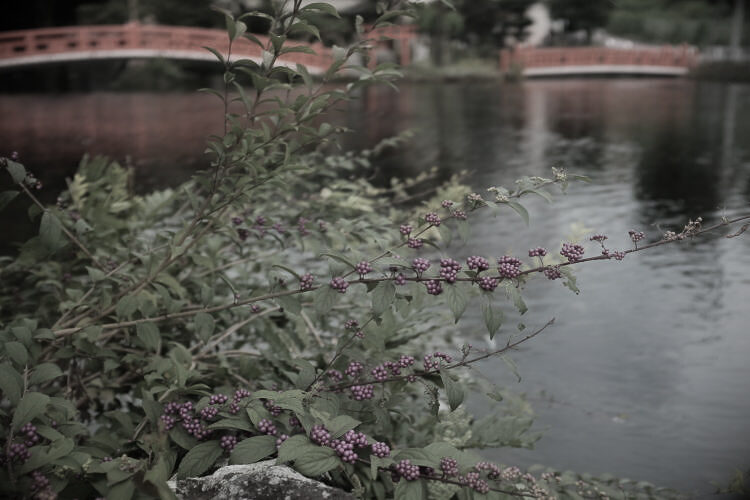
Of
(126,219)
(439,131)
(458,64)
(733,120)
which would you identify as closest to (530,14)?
(458,64)

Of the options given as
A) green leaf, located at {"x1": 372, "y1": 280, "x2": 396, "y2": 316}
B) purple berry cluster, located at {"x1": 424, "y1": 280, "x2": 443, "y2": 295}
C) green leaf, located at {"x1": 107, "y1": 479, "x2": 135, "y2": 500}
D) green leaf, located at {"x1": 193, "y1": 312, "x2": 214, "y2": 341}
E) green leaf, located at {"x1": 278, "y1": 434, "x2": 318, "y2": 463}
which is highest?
purple berry cluster, located at {"x1": 424, "y1": 280, "x2": 443, "y2": 295}

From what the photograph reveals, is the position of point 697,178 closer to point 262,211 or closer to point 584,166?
point 584,166

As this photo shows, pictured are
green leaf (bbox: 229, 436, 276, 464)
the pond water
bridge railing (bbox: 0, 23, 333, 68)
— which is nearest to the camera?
green leaf (bbox: 229, 436, 276, 464)

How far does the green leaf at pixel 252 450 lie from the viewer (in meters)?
1.08

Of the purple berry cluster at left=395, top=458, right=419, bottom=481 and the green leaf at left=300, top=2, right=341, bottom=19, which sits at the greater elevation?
the green leaf at left=300, top=2, right=341, bottom=19

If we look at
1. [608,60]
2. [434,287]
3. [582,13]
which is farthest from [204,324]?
[582,13]

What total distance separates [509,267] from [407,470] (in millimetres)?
308

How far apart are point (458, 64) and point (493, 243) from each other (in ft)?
40.1

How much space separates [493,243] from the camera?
4.04m

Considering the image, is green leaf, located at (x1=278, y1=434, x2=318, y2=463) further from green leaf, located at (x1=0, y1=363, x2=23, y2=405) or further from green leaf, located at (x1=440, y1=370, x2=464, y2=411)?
green leaf, located at (x1=0, y1=363, x2=23, y2=405)

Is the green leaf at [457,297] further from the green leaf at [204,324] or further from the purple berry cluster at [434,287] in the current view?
the green leaf at [204,324]

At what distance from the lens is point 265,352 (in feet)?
5.46

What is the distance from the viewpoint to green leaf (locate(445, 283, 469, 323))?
1.00m

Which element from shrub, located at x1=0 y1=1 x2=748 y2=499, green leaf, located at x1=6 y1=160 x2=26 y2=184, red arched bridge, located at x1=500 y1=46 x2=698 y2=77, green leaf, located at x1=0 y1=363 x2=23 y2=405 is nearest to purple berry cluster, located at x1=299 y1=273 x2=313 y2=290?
shrub, located at x1=0 y1=1 x2=748 y2=499
